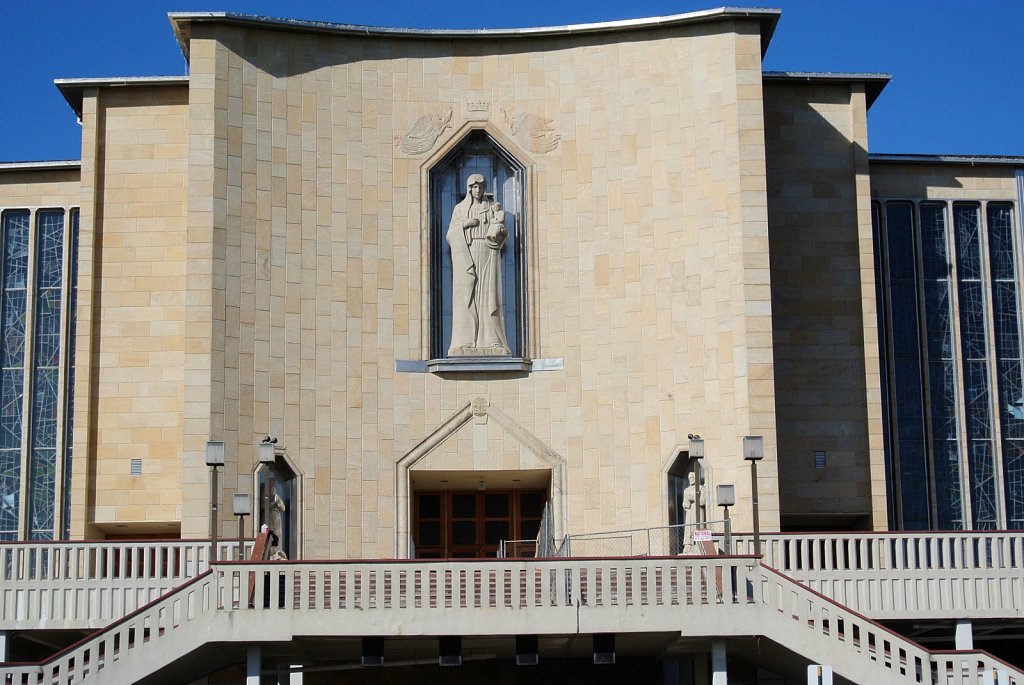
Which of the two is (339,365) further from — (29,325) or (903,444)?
(903,444)

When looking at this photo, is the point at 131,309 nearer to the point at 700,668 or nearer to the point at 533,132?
the point at 533,132

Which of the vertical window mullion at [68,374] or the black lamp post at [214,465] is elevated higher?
the vertical window mullion at [68,374]

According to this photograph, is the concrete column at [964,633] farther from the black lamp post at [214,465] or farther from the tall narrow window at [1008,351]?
the black lamp post at [214,465]

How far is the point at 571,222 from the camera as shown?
101ft

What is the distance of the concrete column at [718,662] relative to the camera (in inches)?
945

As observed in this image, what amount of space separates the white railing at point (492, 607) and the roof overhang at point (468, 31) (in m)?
11.1

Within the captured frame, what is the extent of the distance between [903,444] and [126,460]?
48.3 ft

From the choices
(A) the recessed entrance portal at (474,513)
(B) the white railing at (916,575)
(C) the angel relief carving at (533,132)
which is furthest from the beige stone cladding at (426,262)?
(B) the white railing at (916,575)

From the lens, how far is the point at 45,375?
32656 mm

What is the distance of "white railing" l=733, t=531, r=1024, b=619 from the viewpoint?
2639 cm

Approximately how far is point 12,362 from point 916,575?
17.6 metres

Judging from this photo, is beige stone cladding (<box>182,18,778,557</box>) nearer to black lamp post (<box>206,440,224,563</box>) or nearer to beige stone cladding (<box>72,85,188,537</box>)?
beige stone cladding (<box>72,85,188,537</box>)

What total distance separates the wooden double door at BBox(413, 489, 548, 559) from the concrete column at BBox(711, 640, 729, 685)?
737 centimetres

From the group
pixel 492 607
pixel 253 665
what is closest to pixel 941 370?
pixel 492 607
